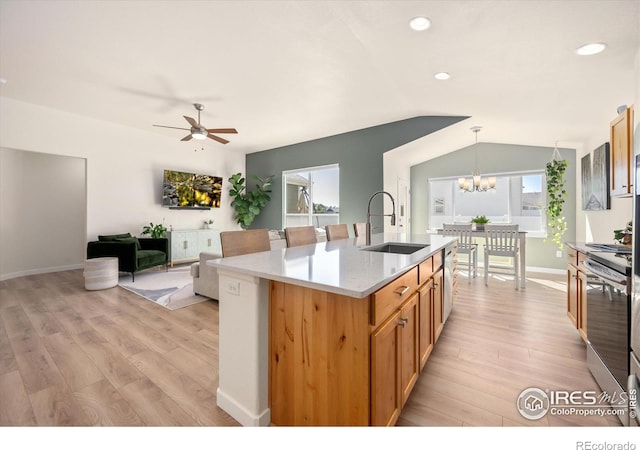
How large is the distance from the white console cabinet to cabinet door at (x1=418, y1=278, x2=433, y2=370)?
179 inches

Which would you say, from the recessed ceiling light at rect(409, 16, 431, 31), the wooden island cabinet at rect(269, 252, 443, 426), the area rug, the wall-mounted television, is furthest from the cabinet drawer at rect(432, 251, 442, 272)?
the wall-mounted television

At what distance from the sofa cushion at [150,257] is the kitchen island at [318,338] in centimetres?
376

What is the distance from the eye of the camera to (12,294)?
372 centimetres

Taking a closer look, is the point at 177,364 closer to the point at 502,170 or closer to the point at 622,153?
the point at 622,153

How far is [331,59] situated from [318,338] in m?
2.92

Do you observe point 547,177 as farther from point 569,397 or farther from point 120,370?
point 120,370

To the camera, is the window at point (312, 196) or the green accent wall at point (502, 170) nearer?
the green accent wall at point (502, 170)

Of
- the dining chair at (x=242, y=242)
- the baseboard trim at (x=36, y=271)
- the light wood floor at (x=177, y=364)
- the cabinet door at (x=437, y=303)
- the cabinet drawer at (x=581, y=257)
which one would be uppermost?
the dining chair at (x=242, y=242)

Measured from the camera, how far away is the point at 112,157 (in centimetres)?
514

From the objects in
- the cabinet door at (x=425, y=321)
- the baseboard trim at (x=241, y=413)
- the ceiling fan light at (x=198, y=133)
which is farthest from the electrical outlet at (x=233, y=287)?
the ceiling fan light at (x=198, y=133)

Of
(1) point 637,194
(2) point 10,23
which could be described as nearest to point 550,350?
(1) point 637,194

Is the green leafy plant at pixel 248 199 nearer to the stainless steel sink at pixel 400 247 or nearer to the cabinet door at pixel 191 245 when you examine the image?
the cabinet door at pixel 191 245

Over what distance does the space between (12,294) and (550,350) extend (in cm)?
630

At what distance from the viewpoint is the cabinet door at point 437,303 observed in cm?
211
